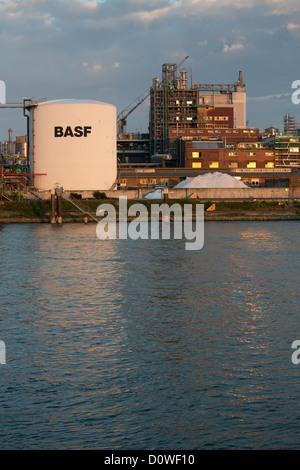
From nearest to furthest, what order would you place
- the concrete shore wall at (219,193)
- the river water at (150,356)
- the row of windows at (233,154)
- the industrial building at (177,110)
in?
the river water at (150,356)
the concrete shore wall at (219,193)
the row of windows at (233,154)
the industrial building at (177,110)

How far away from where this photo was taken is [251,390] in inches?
685

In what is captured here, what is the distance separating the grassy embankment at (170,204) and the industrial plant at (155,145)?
188 inches

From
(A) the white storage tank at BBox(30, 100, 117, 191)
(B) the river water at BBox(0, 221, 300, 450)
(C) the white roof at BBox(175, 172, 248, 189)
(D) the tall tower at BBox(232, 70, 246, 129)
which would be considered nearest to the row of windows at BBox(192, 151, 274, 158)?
(C) the white roof at BBox(175, 172, 248, 189)

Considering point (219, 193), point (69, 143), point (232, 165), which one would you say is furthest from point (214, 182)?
point (232, 165)

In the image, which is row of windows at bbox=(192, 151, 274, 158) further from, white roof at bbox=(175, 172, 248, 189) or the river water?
the river water

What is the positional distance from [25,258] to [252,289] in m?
18.9

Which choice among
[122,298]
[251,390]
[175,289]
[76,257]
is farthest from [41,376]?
[76,257]

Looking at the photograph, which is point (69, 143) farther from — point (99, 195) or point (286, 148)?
point (286, 148)

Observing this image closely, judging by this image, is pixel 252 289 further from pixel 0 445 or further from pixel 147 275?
pixel 0 445

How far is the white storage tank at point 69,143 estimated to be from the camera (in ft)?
286

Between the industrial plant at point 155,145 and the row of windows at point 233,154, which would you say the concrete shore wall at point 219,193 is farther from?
the row of windows at point 233,154

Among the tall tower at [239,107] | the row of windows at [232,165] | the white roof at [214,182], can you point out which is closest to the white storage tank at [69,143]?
the white roof at [214,182]

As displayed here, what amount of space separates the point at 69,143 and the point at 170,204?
1669cm

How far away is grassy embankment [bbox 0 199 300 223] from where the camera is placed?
77.0 meters
